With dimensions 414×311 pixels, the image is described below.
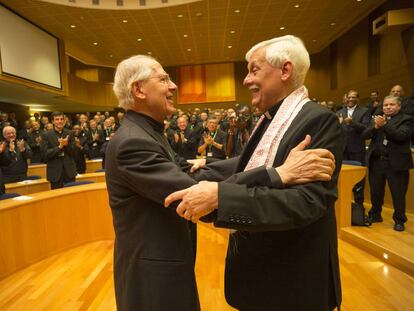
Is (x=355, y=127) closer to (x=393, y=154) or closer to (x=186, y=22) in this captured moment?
(x=393, y=154)

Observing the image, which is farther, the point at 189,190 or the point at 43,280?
the point at 43,280

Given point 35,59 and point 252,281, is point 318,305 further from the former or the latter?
point 35,59

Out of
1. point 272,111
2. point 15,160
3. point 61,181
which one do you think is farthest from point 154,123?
point 15,160

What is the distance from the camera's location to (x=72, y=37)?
30.3ft

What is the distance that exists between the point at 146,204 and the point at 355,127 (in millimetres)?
3719

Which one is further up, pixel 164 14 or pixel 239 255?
pixel 164 14

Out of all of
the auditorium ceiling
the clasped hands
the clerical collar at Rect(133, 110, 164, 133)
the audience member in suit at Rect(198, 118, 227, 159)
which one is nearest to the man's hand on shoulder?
the clasped hands

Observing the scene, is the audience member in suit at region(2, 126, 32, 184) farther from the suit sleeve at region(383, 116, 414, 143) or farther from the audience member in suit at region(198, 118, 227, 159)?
the suit sleeve at region(383, 116, 414, 143)

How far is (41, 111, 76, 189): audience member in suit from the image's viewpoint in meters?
4.33

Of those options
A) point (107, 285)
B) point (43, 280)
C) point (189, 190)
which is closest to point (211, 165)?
point (189, 190)

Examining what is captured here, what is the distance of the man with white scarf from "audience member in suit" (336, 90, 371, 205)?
3353mm

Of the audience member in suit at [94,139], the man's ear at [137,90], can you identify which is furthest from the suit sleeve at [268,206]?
the audience member in suit at [94,139]

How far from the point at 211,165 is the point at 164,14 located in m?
7.31

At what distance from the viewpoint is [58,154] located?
168 inches
